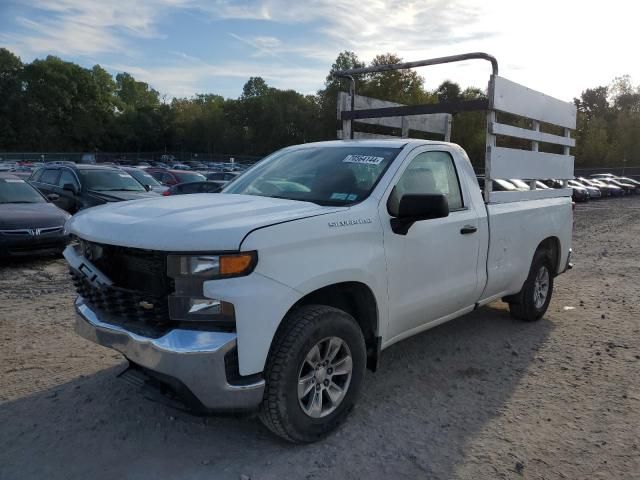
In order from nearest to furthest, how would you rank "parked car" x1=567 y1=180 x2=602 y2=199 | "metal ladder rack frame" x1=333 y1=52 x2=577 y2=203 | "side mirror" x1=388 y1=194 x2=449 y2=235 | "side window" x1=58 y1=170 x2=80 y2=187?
1. "side mirror" x1=388 y1=194 x2=449 y2=235
2. "metal ladder rack frame" x1=333 y1=52 x2=577 y2=203
3. "side window" x1=58 y1=170 x2=80 y2=187
4. "parked car" x1=567 y1=180 x2=602 y2=199

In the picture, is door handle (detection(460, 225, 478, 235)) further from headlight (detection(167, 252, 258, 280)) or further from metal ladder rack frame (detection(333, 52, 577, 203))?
headlight (detection(167, 252, 258, 280))

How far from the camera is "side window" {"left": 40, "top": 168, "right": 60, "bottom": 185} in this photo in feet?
39.0

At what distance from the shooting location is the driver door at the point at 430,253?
3.70 meters

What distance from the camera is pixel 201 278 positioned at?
2.76 m

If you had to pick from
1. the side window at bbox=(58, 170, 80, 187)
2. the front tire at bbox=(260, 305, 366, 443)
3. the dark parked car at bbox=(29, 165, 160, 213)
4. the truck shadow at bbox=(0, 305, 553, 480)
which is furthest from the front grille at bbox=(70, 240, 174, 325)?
the side window at bbox=(58, 170, 80, 187)

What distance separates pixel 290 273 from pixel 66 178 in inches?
403

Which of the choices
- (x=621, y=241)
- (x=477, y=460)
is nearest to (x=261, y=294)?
(x=477, y=460)

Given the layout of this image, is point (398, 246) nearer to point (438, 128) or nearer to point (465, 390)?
point (465, 390)

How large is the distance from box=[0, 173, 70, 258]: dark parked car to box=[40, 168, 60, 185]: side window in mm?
2635

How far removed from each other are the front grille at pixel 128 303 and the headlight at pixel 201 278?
14cm

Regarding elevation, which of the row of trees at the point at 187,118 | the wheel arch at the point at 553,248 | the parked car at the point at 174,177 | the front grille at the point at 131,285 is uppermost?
the row of trees at the point at 187,118

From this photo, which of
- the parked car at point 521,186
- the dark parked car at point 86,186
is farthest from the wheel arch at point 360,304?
the dark parked car at point 86,186

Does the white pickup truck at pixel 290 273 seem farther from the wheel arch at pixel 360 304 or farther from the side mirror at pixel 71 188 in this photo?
the side mirror at pixel 71 188

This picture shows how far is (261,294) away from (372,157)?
1681mm
